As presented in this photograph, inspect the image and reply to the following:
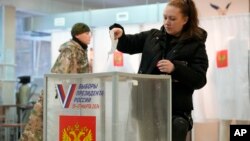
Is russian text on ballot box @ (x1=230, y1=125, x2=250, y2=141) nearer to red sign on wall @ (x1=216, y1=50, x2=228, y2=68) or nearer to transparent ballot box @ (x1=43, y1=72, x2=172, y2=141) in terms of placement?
transparent ballot box @ (x1=43, y1=72, x2=172, y2=141)

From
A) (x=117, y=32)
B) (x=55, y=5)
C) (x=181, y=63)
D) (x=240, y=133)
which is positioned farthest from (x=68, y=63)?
(x=55, y=5)

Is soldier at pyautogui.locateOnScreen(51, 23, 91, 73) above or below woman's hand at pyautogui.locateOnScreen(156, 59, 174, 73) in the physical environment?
above

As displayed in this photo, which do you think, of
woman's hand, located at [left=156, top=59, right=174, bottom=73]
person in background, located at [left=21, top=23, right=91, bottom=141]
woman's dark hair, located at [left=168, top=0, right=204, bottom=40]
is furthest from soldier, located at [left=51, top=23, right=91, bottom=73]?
woman's hand, located at [left=156, top=59, right=174, bottom=73]

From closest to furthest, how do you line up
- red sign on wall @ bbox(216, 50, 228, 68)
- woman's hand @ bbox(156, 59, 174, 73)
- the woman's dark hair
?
woman's hand @ bbox(156, 59, 174, 73) < the woman's dark hair < red sign on wall @ bbox(216, 50, 228, 68)

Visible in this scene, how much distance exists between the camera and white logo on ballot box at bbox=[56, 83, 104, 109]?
1.40 metres

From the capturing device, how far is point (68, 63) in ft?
10.9

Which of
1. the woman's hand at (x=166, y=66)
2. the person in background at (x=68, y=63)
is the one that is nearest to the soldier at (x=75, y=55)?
the person in background at (x=68, y=63)

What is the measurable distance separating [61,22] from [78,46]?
282cm

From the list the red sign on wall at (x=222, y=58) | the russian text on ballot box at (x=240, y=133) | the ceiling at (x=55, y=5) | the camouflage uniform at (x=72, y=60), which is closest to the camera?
the russian text on ballot box at (x=240, y=133)

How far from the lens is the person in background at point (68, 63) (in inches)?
132

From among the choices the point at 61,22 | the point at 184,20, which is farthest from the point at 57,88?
the point at 61,22

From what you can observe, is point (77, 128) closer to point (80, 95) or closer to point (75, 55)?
point (80, 95)

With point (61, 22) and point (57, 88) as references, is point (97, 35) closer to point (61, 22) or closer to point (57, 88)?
point (61, 22)

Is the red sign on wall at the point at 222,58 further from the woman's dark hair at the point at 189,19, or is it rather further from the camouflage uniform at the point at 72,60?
the woman's dark hair at the point at 189,19
